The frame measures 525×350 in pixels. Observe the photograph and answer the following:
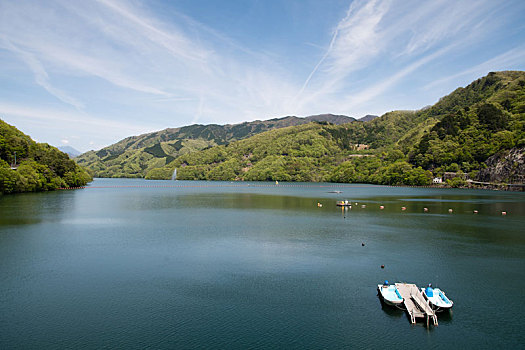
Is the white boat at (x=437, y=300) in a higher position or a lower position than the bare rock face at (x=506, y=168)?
lower

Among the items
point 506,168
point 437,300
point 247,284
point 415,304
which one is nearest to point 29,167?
point 247,284

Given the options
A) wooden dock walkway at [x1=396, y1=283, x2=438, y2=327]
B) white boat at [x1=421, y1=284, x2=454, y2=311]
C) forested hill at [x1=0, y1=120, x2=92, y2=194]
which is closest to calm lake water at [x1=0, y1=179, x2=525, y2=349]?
wooden dock walkway at [x1=396, y1=283, x2=438, y2=327]

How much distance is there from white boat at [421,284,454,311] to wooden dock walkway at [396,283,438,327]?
35cm

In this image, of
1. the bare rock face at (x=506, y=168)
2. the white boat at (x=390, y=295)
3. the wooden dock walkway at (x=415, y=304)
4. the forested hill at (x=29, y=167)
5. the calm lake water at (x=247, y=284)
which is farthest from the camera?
the bare rock face at (x=506, y=168)

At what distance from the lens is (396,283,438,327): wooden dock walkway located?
22.0 metres

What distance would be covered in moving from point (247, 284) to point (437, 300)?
1454 centimetres

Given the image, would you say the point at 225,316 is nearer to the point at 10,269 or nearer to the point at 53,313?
the point at 53,313

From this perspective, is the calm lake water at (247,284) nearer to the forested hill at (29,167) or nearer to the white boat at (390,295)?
the white boat at (390,295)

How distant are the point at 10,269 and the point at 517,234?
66719 mm

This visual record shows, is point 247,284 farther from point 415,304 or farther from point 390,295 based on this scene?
point 415,304

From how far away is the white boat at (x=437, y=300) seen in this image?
74.5 feet

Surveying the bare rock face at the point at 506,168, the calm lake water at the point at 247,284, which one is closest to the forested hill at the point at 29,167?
the calm lake water at the point at 247,284

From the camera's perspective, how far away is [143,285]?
91.5 ft

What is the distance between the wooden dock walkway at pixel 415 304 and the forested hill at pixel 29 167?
118m
